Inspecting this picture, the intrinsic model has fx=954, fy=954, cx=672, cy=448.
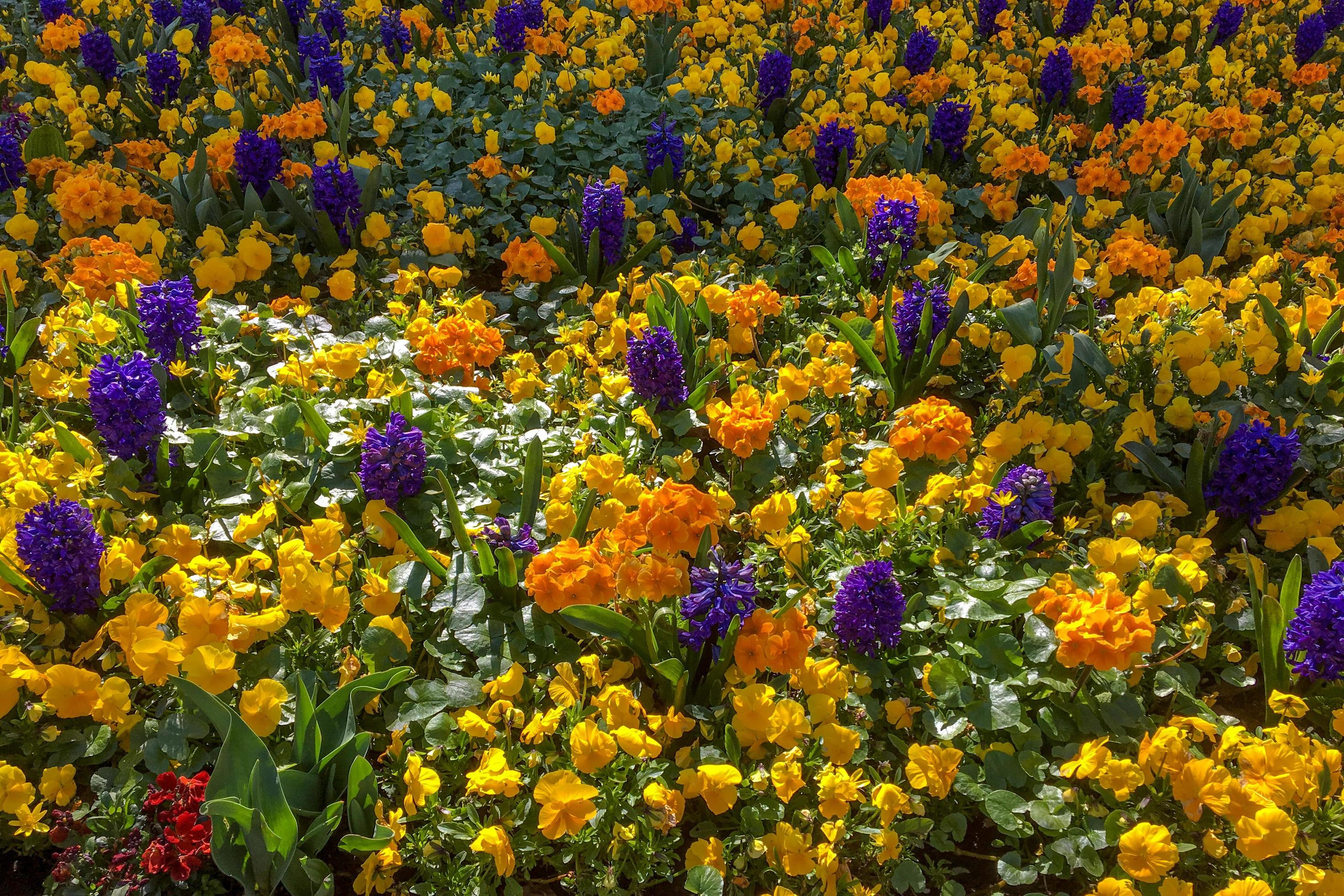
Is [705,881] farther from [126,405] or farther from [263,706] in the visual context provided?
[126,405]

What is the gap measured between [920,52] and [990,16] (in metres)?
0.89

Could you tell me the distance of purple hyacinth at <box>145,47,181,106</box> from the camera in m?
4.27

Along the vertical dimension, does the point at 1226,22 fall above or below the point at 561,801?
above

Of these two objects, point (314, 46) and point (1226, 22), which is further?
point (1226, 22)

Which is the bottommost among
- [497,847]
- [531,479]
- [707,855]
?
[707,855]

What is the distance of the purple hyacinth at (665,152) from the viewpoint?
409 cm

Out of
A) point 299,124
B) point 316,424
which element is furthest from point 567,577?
point 299,124

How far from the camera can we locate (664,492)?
2170mm

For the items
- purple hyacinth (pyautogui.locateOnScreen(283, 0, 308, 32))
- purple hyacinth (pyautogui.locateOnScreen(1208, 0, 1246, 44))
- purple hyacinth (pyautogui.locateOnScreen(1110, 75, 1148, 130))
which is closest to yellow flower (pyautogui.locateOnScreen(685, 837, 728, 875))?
purple hyacinth (pyautogui.locateOnScreen(1110, 75, 1148, 130))

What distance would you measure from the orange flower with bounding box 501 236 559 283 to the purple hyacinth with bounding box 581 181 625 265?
19cm

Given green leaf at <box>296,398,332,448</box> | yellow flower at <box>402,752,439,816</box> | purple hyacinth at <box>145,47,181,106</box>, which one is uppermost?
purple hyacinth at <box>145,47,181,106</box>

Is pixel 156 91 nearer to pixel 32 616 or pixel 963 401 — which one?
pixel 32 616

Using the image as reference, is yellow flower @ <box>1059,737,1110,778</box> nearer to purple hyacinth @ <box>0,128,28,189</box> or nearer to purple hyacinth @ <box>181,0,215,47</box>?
purple hyacinth @ <box>0,128,28,189</box>

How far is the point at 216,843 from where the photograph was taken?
177 centimetres
